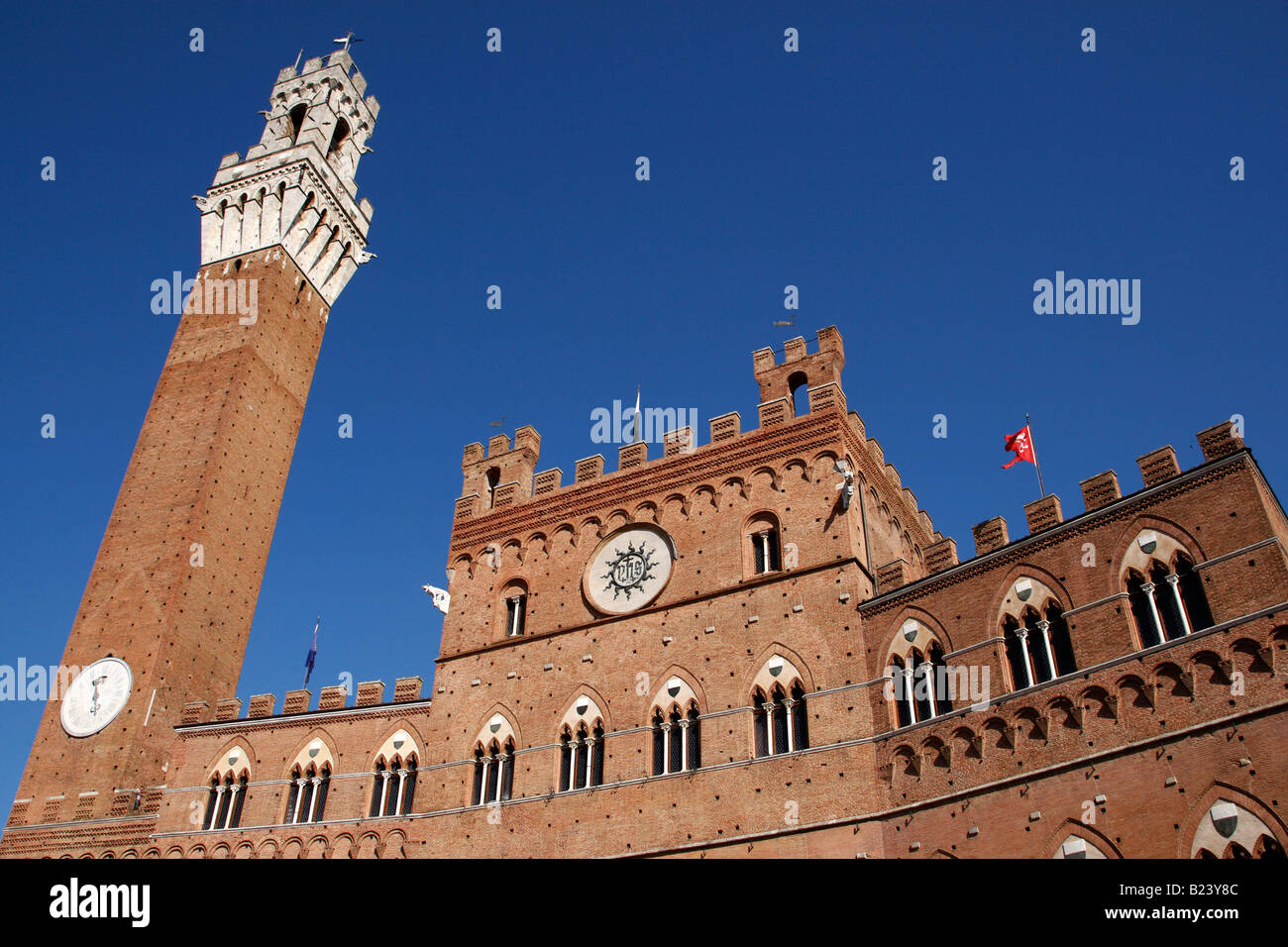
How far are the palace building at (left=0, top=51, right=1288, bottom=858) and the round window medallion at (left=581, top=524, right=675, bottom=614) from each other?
7 centimetres

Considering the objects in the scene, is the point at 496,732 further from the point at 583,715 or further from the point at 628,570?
the point at 628,570

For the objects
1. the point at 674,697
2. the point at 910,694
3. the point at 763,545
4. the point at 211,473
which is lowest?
the point at 910,694

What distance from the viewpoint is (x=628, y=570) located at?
90.0 ft

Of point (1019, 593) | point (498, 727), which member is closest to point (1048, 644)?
point (1019, 593)

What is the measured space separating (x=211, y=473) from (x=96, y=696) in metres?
8.06

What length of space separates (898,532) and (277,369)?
24.9m

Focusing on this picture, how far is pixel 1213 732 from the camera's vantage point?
17688mm

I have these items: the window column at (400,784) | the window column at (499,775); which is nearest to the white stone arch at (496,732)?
the window column at (499,775)

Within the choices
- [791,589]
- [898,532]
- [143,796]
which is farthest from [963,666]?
[143,796]

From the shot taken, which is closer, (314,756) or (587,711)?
(587,711)

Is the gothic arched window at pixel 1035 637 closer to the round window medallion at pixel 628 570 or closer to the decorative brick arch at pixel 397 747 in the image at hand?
the round window medallion at pixel 628 570

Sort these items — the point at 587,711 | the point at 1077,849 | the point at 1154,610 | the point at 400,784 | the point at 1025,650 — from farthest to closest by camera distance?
the point at 400,784, the point at 587,711, the point at 1025,650, the point at 1154,610, the point at 1077,849

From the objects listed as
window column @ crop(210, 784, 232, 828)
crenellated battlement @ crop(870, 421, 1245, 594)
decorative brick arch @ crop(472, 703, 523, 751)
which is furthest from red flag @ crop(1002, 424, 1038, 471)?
window column @ crop(210, 784, 232, 828)
